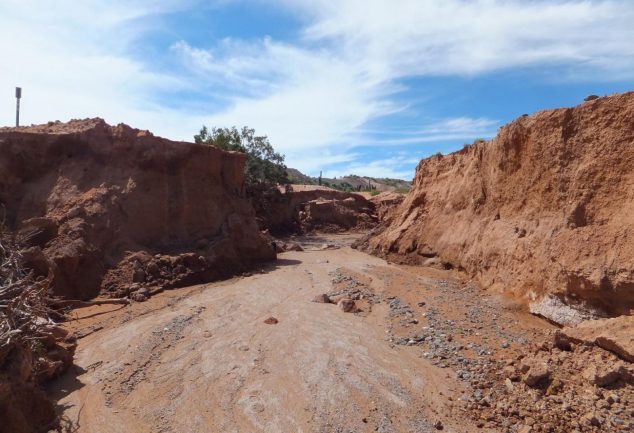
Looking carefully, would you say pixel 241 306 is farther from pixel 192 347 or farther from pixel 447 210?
pixel 447 210

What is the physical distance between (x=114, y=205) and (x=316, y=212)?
16.2 meters

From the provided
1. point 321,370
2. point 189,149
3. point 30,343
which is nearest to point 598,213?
point 321,370

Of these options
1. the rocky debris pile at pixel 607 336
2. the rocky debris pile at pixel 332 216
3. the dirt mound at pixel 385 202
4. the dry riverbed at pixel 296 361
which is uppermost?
→ the dirt mound at pixel 385 202

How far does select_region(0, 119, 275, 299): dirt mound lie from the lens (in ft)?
31.3

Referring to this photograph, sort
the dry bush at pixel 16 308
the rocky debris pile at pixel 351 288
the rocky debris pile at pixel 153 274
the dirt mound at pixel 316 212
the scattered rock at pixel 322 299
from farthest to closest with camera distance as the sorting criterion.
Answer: the dirt mound at pixel 316 212, the rocky debris pile at pixel 153 274, the rocky debris pile at pixel 351 288, the scattered rock at pixel 322 299, the dry bush at pixel 16 308

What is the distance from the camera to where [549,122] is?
8.39 metres

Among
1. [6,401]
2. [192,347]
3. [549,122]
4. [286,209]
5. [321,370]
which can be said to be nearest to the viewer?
[6,401]

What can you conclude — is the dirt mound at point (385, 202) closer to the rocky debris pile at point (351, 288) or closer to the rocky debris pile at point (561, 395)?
the rocky debris pile at point (351, 288)

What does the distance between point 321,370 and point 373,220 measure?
21.8 m

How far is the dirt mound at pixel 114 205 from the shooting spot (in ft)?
31.3

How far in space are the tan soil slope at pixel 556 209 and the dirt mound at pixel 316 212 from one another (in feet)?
43.2

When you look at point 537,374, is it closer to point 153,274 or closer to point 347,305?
point 347,305

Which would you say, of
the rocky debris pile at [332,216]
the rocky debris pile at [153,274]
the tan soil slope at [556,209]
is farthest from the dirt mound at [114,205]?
the rocky debris pile at [332,216]

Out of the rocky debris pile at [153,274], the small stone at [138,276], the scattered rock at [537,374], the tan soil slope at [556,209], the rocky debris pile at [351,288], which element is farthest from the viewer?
the small stone at [138,276]
